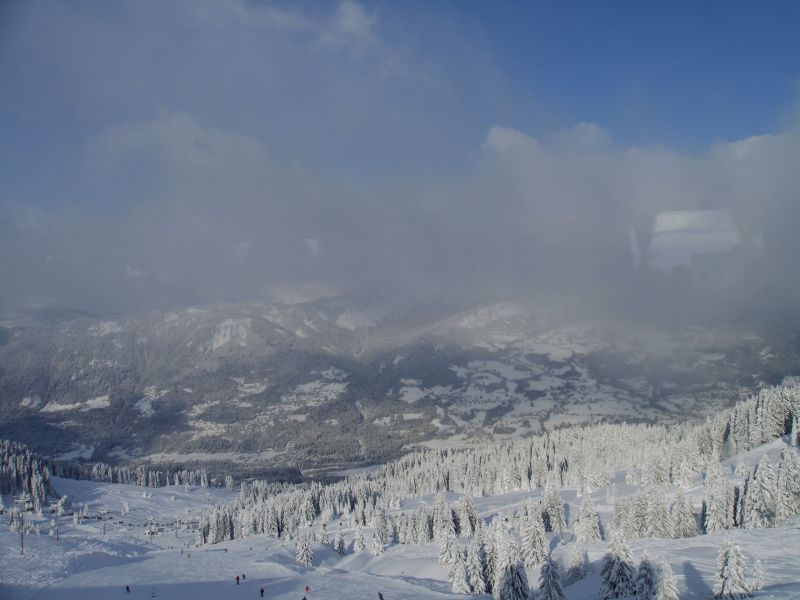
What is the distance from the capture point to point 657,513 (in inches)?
3388

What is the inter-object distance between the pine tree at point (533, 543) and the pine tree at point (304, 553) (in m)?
38.7

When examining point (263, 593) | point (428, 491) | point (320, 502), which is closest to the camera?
point (263, 593)

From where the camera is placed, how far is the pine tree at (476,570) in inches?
2943

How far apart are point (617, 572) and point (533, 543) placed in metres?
26.8

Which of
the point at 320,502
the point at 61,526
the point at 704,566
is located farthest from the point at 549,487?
the point at 61,526

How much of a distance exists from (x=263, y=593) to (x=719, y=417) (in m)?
131

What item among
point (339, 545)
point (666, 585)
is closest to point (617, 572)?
point (666, 585)

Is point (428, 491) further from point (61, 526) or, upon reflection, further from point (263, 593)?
point (263, 593)

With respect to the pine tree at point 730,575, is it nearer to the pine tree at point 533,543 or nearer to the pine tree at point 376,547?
the pine tree at point 533,543

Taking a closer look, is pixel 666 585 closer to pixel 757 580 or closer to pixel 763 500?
pixel 757 580

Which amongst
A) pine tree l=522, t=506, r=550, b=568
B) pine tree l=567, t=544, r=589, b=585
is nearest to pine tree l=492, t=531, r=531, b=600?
pine tree l=567, t=544, r=589, b=585

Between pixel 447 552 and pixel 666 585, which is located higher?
pixel 666 585

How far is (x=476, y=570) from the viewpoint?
2968 inches

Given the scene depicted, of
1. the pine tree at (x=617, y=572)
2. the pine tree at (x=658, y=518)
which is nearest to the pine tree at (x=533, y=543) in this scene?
the pine tree at (x=658, y=518)
